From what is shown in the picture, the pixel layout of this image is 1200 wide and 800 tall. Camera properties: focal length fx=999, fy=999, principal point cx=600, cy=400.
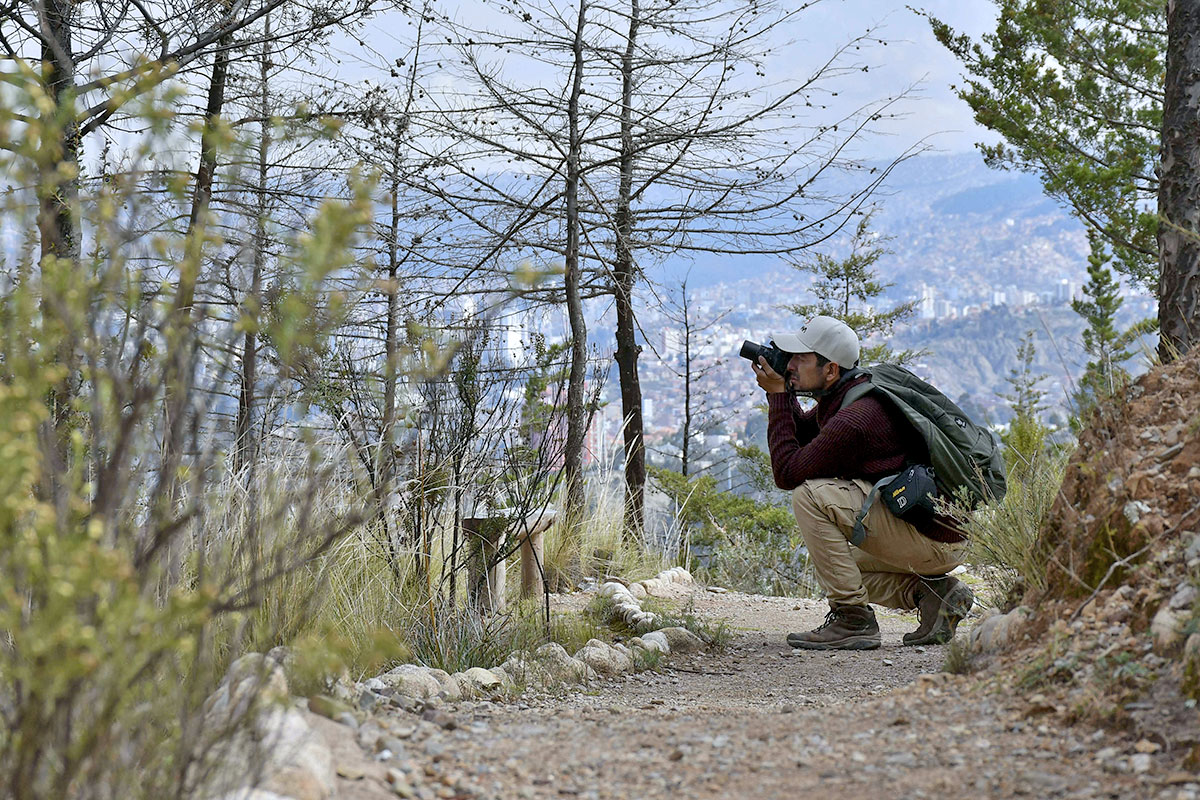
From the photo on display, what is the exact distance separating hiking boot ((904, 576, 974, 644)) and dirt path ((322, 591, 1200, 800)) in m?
1.97

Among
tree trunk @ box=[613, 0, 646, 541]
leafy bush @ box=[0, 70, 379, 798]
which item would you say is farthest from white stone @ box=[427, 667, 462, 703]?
tree trunk @ box=[613, 0, 646, 541]

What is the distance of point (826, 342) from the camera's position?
449cm

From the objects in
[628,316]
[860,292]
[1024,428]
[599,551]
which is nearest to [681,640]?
[599,551]

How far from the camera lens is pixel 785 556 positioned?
338 inches

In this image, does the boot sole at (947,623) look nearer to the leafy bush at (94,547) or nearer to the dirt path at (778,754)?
the dirt path at (778,754)

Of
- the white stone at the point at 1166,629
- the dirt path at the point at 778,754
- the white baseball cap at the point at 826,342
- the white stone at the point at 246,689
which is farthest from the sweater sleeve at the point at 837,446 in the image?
the white stone at the point at 246,689

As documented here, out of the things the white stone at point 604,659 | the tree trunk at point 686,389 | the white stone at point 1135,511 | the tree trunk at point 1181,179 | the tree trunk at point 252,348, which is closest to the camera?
the white stone at point 1135,511

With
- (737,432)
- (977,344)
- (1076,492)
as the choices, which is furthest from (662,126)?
(977,344)

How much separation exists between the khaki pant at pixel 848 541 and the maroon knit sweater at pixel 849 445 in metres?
0.05

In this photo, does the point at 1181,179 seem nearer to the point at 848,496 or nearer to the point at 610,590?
the point at 848,496

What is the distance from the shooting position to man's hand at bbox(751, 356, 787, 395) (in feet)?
15.1

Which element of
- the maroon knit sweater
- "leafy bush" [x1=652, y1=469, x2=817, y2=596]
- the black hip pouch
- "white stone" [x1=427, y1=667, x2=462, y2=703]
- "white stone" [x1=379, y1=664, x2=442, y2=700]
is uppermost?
the maroon knit sweater

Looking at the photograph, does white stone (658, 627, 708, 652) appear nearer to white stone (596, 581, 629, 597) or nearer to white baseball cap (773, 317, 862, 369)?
white stone (596, 581, 629, 597)

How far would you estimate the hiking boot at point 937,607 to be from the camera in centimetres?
456
